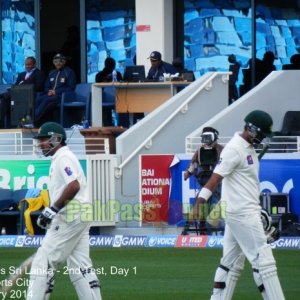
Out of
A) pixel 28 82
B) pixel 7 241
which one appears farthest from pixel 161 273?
pixel 28 82

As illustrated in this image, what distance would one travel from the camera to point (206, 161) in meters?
23.6

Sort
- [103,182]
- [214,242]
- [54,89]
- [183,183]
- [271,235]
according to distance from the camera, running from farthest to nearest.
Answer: [54,89] < [103,182] < [183,183] < [214,242] < [271,235]

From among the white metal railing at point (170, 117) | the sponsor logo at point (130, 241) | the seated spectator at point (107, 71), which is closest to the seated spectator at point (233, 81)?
the white metal railing at point (170, 117)

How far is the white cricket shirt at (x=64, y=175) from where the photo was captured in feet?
48.0

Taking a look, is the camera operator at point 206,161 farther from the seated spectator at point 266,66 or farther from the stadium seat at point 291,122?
the seated spectator at point 266,66

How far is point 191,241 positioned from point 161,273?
368 cm

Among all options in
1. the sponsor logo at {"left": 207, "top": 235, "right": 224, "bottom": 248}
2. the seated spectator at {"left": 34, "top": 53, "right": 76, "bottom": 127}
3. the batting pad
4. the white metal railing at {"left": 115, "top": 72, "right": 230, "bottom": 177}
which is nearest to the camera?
the batting pad

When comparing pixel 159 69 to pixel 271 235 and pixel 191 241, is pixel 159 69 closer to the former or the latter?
pixel 191 241

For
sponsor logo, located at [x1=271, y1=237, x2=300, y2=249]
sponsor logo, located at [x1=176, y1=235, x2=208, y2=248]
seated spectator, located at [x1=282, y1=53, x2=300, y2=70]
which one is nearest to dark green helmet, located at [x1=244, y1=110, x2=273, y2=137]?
sponsor logo, located at [x1=271, y1=237, x2=300, y2=249]

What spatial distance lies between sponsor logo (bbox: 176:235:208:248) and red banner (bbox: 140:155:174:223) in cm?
209

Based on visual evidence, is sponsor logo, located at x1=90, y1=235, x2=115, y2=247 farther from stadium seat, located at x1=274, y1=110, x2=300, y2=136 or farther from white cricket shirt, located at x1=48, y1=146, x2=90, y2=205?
white cricket shirt, located at x1=48, y1=146, x2=90, y2=205

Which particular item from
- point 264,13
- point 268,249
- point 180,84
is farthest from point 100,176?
point 268,249

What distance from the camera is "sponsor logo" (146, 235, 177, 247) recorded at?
2280cm

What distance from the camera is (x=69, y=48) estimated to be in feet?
102
